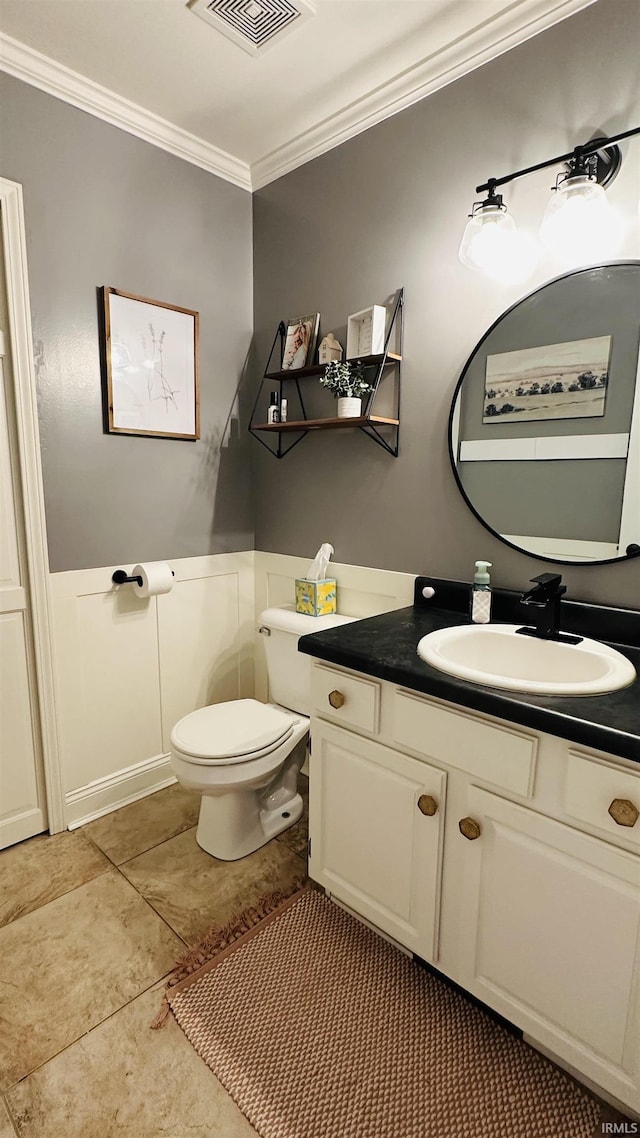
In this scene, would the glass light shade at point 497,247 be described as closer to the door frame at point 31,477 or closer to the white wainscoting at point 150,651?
the white wainscoting at point 150,651

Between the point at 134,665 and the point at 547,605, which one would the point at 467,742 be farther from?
the point at 134,665

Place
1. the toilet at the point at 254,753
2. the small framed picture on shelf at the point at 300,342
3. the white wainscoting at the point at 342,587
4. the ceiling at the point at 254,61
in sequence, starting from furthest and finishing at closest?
the small framed picture on shelf at the point at 300,342, the white wainscoting at the point at 342,587, the toilet at the point at 254,753, the ceiling at the point at 254,61

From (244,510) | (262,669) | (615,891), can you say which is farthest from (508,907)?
(244,510)

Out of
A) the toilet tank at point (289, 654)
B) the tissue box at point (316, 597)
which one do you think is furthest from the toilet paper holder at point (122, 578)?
the tissue box at point (316, 597)

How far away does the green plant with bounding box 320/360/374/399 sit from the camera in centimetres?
185

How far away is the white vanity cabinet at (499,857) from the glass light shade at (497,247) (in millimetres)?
1204

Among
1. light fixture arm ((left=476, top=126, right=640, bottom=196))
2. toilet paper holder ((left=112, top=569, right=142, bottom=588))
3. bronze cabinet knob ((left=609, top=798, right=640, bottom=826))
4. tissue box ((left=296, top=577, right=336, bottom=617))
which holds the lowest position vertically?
bronze cabinet knob ((left=609, top=798, right=640, bottom=826))

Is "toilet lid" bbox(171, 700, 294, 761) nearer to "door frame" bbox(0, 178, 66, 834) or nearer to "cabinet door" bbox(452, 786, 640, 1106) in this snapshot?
"door frame" bbox(0, 178, 66, 834)

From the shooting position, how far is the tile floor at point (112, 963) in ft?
3.61

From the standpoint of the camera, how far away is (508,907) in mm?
1117

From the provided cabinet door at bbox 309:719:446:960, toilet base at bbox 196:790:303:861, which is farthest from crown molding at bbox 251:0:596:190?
toilet base at bbox 196:790:303:861

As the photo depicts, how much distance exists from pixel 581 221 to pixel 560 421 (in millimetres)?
481

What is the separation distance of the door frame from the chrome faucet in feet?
5.05

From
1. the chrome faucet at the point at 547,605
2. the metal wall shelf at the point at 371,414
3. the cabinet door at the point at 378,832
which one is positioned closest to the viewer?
the cabinet door at the point at 378,832
